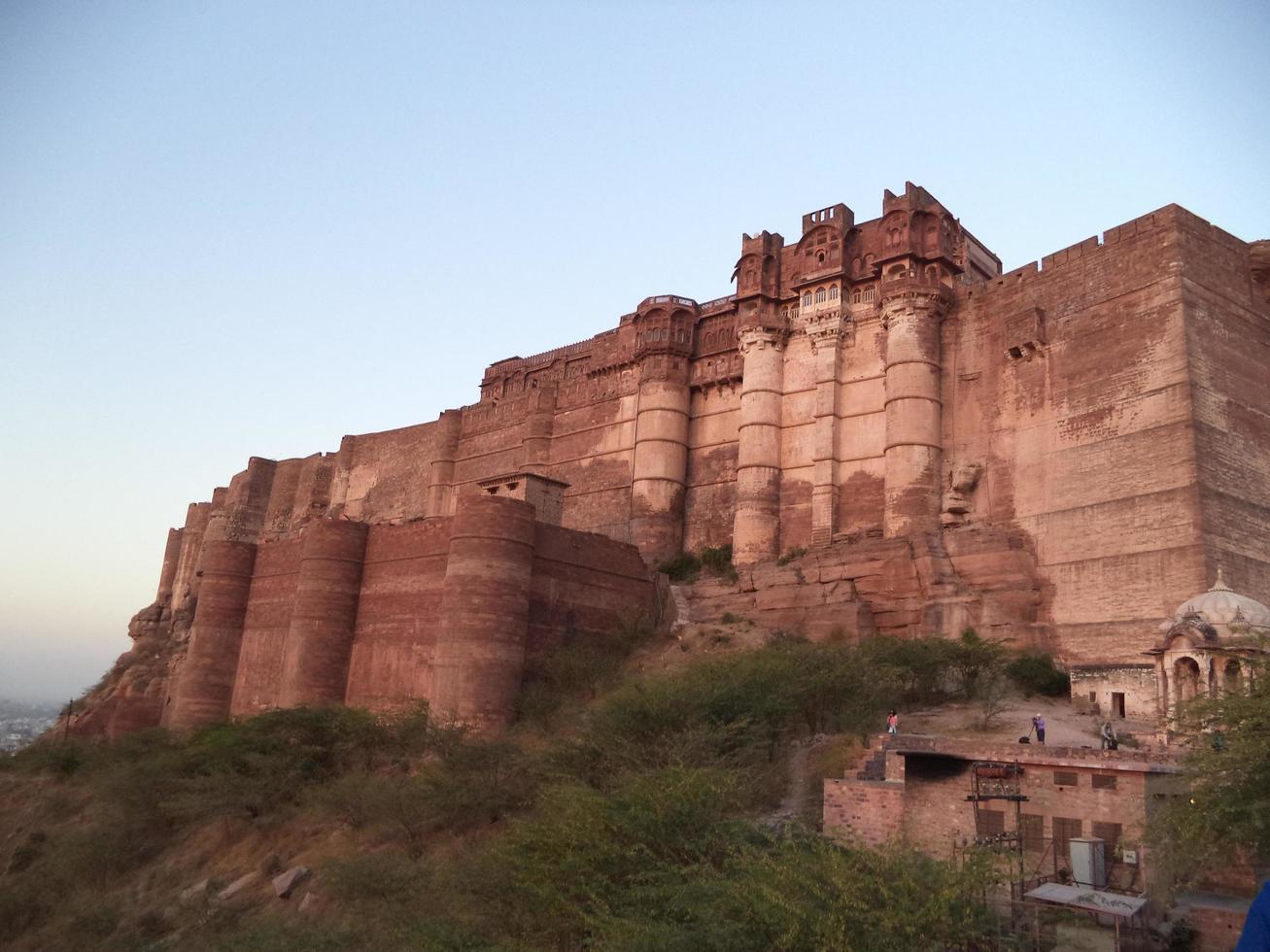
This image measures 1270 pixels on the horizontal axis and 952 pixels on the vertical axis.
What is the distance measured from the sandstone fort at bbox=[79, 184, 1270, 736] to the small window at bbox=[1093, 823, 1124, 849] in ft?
11.6

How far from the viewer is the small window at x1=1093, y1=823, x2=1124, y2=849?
10.9 m

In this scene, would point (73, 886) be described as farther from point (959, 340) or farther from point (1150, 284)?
point (1150, 284)

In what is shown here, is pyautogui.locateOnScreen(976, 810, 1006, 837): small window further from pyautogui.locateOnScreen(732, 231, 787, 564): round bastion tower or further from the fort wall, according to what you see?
pyautogui.locateOnScreen(732, 231, 787, 564): round bastion tower

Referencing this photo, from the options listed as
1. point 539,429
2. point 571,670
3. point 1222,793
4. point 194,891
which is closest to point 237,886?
point 194,891

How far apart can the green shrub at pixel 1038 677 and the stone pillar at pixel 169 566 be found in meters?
33.2

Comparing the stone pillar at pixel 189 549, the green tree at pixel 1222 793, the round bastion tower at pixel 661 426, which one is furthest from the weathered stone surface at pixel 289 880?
the stone pillar at pixel 189 549

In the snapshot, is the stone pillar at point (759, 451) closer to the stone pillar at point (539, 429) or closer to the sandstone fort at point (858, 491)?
the sandstone fort at point (858, 491)

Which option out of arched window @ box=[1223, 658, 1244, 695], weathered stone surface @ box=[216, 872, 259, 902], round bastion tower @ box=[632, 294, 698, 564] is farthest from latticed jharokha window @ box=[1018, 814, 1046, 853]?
round bastion tower @ box=[632, 294, 698, 564]

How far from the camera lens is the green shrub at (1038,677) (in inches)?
750

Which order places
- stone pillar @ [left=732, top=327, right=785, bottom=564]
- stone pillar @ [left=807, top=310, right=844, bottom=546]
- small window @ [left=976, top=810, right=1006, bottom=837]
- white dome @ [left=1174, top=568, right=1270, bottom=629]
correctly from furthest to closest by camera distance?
stone pillar @ [left=732, top=327, right=785, bottom=564], stone pillar @ [left=807, top=310, right=844, bottom=546], white dome @ [left=1174, top=568, right=1270, bottom=629], small window @ [left=976, top=810, right=1006, bottom=837]

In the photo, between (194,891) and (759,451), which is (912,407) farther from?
(194,891)

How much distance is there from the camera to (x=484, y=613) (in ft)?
70.1

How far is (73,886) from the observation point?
20.8 meters

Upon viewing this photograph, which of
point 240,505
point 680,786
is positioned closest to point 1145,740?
point 680,786
